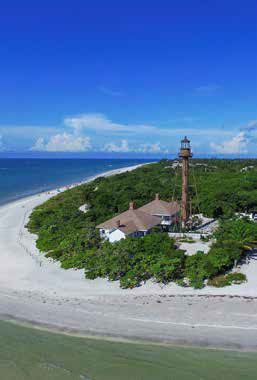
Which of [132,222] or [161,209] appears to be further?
[161,209]

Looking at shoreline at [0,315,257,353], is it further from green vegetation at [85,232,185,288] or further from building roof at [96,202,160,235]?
building roof at [96,202,160,235]

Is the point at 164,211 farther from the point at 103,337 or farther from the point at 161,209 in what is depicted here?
the point at 103,337

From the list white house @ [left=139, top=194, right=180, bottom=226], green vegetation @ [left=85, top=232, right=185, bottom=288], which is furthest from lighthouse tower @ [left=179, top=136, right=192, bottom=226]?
green vegetation @ [left=85, top=232, right=185, bottom=288]

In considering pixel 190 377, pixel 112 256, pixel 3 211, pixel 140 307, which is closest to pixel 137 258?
pixel 112 256

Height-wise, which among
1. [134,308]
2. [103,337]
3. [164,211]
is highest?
[164,211]

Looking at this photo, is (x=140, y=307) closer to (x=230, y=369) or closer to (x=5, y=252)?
(x=230, y=369)

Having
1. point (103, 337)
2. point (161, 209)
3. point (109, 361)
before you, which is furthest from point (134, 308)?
point (161, 209)
